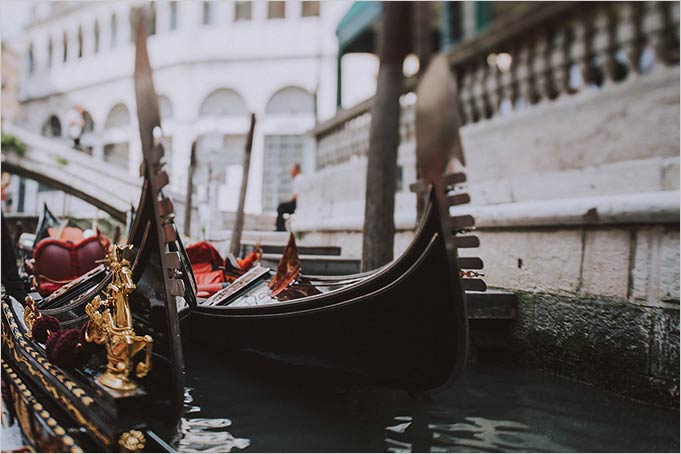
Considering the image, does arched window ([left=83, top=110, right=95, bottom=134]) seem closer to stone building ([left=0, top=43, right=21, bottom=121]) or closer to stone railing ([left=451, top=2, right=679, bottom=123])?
stone building ([left=0, top=43, right=21, bottom=121])

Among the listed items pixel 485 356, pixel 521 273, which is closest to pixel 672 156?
pixel 521 273

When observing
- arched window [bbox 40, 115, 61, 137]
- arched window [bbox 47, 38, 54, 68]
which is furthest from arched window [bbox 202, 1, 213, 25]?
arched window [bbox 47, 38, 54, 68]

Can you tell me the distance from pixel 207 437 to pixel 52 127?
14.2 metres

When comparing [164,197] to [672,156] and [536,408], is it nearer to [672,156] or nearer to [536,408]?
[536,408]

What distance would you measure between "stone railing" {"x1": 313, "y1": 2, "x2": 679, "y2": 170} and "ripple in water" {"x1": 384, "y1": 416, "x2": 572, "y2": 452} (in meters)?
1.63

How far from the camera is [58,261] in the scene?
3.00 m

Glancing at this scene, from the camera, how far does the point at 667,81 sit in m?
2.38

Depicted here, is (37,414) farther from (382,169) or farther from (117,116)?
(117,116)

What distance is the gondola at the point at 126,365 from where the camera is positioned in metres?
1.21

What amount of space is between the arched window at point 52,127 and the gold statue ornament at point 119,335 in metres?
14.0

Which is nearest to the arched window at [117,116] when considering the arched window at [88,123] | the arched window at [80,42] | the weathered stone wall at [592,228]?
the arched window at [88,123]

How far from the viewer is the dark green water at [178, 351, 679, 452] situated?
5.20 feet

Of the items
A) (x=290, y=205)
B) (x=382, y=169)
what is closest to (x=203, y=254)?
(x=382, y=169)

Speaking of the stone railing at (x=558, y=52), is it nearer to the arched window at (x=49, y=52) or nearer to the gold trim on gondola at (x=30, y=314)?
the gold trim on gondola at (x=30, y=314)
